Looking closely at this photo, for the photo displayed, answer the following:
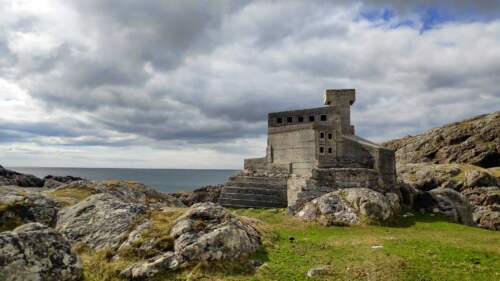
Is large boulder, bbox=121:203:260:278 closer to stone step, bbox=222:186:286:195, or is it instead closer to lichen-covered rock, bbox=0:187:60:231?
lichen-covered rock, bbox=0:187:60:231

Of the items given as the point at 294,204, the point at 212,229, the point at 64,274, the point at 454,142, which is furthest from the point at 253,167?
the point at 454,142

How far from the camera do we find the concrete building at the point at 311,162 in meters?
30.0

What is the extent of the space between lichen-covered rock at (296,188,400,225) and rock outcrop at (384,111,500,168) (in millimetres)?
68709

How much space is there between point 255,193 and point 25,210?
25727 millimetres

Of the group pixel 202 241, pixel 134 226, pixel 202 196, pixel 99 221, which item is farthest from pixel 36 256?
pixel 202 196

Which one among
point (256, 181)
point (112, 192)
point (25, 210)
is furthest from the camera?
point (256, 181)

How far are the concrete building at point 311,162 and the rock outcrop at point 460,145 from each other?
58.3m

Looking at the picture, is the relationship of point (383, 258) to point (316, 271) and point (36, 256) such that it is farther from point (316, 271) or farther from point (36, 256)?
point (36, 256)

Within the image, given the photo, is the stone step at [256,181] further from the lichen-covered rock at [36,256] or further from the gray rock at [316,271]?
the lichen-covered rock at [36,256]

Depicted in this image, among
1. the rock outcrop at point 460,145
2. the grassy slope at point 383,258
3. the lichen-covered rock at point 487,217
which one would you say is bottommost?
the lichen-covered rock at point 487,217

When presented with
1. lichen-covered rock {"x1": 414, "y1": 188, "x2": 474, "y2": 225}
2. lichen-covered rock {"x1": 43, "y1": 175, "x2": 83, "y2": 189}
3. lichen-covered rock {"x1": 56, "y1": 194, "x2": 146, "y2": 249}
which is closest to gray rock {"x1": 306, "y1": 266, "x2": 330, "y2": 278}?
lichen-covered rock {"x1": 56, "y1": 194, "x2": 146, "y2": 249}

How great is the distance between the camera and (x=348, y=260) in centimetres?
1337

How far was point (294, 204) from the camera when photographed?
2997 centimetres

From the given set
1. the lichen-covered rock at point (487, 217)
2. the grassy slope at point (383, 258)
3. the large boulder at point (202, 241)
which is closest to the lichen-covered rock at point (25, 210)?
the large boulder at point (202, 241)
